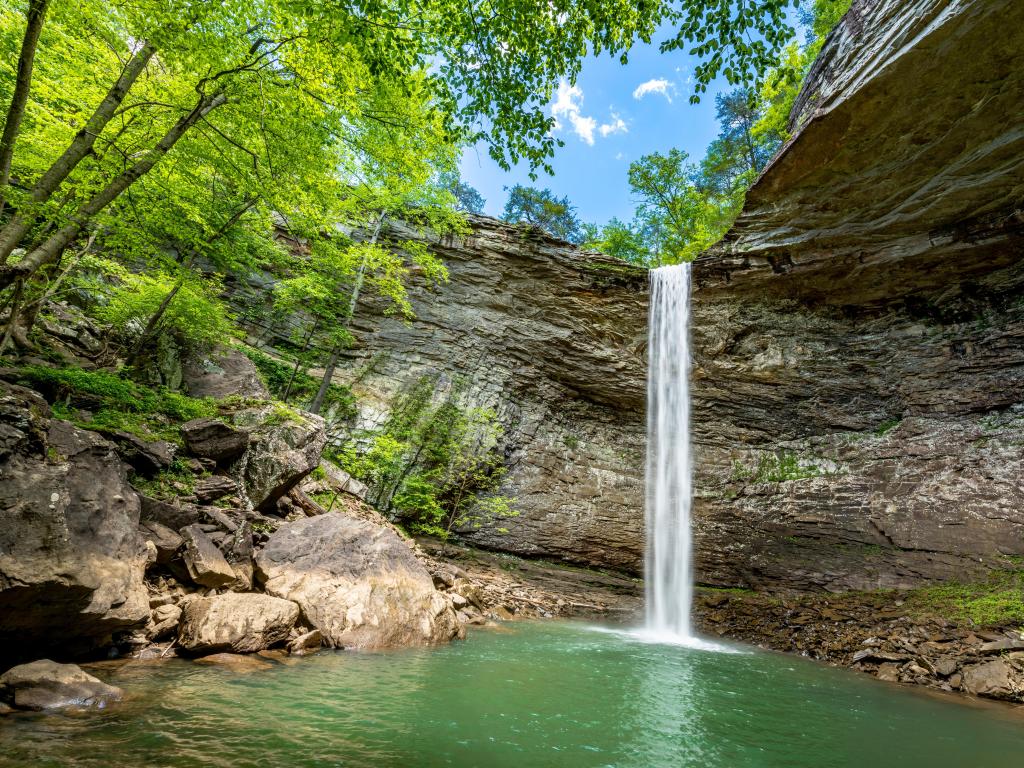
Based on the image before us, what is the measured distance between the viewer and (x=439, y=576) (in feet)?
28.9

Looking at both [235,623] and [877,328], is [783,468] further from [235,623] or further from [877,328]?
[235,623]

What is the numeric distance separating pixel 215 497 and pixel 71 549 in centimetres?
258

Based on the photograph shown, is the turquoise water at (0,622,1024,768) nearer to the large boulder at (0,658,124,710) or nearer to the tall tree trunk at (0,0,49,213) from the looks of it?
the large boulder at (0,658,124,710)

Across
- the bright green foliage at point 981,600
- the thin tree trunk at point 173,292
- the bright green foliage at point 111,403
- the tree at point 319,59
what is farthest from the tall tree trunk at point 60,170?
the bright green foliage at point 981,600

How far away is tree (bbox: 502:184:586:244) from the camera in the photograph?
79.5ft

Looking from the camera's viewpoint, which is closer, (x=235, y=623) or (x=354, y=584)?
(x=235, y=623)

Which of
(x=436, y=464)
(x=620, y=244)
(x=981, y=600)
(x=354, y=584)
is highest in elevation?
(x=620, y=244)

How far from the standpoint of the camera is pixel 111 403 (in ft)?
21.1

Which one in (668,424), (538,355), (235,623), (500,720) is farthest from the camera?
(538,355)

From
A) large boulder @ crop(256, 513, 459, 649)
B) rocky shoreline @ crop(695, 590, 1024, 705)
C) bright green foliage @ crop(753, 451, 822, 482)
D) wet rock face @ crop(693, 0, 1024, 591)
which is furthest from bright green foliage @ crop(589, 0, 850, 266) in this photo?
large boulder @ crop(256, 513, 459, 649)

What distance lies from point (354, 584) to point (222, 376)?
20.4ft

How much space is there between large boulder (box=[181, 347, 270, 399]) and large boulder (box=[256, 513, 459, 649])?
4.23 meters

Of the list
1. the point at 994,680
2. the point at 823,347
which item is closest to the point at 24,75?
the point at 994,680

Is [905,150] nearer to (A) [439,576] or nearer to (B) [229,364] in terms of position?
(A) [439,576]
